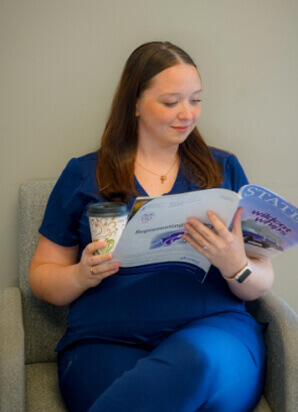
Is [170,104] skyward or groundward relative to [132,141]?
skyward

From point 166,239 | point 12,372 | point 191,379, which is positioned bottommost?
point 12,372

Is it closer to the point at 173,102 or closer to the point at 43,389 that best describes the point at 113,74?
the point at 173,102

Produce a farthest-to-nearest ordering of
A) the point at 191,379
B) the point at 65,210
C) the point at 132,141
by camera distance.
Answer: the point at 132,141
the point at 65,210
the point at 191,379

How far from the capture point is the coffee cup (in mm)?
1215

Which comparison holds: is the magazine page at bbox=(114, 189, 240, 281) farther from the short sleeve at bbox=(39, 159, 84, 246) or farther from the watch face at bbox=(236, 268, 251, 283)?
the short sleeve at bbox=(39, 159, 84, 246)

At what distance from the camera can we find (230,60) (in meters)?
1.79

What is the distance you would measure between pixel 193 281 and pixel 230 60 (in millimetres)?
778

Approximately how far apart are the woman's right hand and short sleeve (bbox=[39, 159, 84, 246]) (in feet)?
0.58

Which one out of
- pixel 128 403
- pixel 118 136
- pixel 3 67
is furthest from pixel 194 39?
pixel 128 403

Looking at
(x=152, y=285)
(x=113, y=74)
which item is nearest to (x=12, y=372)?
(x=152, y=285)

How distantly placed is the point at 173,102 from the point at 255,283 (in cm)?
52

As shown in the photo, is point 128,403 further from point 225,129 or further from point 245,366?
point 225,129

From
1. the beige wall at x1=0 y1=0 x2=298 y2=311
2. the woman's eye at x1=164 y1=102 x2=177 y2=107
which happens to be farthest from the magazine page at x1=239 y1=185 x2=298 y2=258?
the beige wall at x1=0 y1=0 x2=298 y2=311

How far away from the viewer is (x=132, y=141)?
5.28 feet
